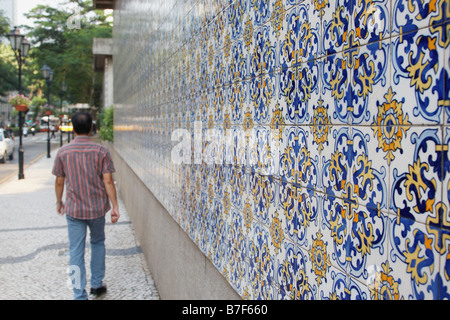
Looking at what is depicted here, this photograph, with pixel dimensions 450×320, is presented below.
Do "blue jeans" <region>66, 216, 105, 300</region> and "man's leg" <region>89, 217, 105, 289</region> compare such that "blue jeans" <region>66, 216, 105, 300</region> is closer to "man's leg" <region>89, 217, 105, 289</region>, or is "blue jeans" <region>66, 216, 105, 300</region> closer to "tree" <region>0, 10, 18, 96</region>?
"man's leg" <region>89, 217, 105, 289</region>

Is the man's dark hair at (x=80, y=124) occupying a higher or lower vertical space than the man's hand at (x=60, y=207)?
higher

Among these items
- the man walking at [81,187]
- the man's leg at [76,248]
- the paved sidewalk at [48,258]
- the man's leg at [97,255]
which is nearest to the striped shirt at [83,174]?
the man walking at [81,187]

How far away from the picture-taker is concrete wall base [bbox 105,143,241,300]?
3.19 metres

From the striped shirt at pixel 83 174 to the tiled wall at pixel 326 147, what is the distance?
218cm

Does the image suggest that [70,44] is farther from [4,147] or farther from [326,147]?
[326,147]

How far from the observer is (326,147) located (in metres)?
1.62

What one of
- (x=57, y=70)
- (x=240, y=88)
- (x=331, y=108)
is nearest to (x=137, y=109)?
(x=240, y=88)

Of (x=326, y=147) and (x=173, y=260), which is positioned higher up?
(x=326, y=147)

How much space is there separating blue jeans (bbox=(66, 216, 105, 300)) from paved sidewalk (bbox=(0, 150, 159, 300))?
0.29 m

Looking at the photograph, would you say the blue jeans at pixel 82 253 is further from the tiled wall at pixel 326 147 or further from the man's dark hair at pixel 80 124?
the tiled wall at pixel 326 147

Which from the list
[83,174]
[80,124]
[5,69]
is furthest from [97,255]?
[5,69]

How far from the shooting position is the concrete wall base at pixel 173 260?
10.5 ft

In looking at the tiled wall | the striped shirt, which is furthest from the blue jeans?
A: the tiled wall

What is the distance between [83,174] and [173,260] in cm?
136
